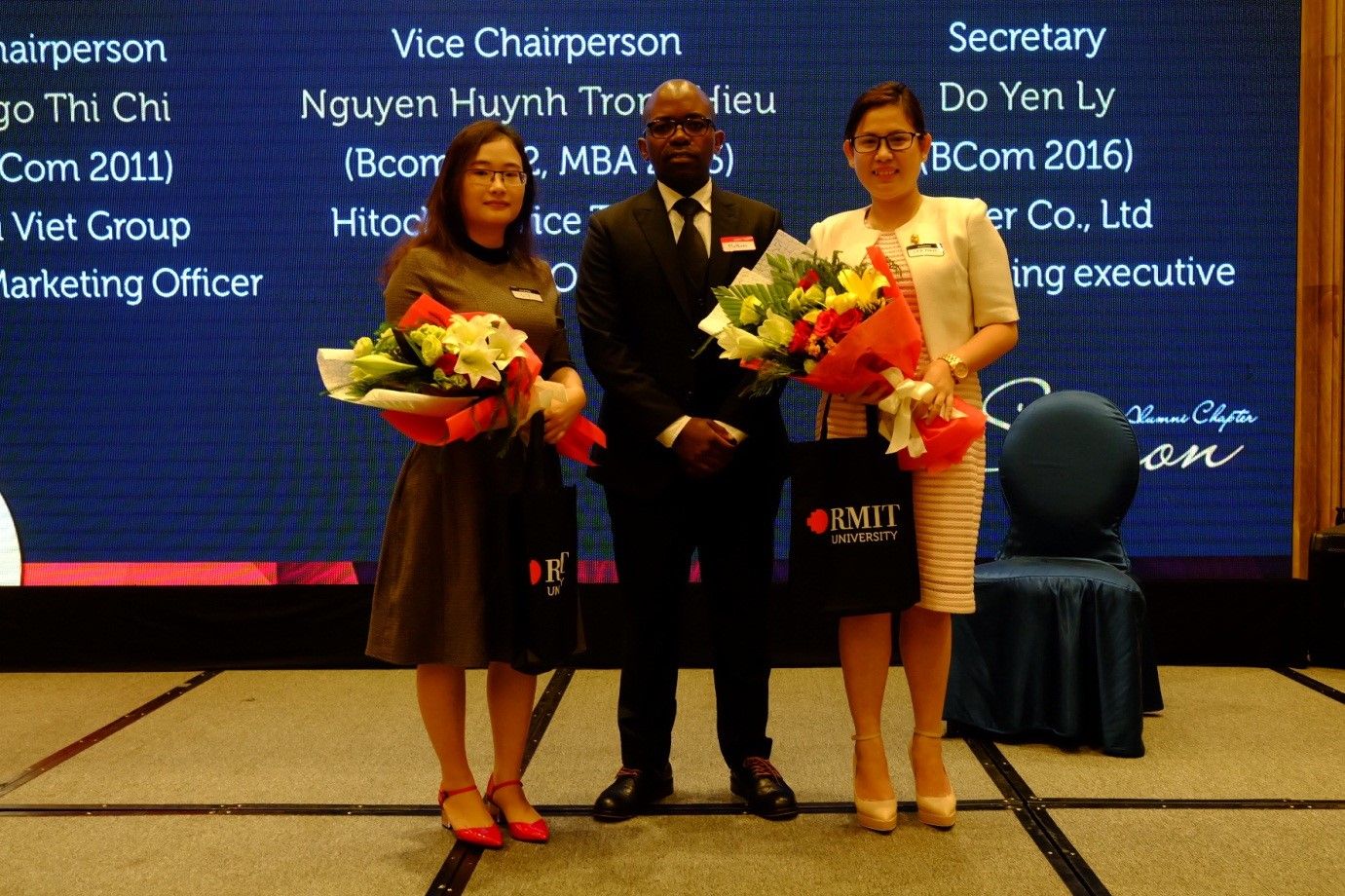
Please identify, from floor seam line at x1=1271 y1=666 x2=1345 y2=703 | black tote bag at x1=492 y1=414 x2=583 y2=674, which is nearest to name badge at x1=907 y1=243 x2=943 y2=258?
black tote bag at x1=492 y1=414 x2=583 y2=674

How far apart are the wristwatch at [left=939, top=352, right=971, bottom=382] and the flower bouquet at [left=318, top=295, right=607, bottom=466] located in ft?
2.80

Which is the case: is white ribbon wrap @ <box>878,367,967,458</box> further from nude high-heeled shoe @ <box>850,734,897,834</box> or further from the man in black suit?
nude high-heeled shoe @ <box>850,734,897,834</box>

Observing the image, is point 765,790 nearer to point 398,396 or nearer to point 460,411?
point 460,411

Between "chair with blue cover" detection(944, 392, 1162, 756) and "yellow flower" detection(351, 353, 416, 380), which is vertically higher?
"yellow flower" detection(351, 353, 416, 380)

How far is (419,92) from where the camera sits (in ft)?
14.5

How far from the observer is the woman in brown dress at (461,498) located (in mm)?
2572

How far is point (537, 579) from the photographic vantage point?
8.30 ft

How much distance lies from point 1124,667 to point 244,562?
3.02m

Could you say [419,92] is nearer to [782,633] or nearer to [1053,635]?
[782,633]

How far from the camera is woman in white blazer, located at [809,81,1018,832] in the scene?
264cm

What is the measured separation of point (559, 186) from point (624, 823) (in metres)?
2.44

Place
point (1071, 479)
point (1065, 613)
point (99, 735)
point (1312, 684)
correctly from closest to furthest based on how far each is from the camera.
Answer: point (1065, 613)
point (99, 735)
point (1071, 479)
point (1312, 684)

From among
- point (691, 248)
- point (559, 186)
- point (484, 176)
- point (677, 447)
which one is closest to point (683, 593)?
point (677, 447)

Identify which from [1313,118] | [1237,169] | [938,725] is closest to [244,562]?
[938,725]
